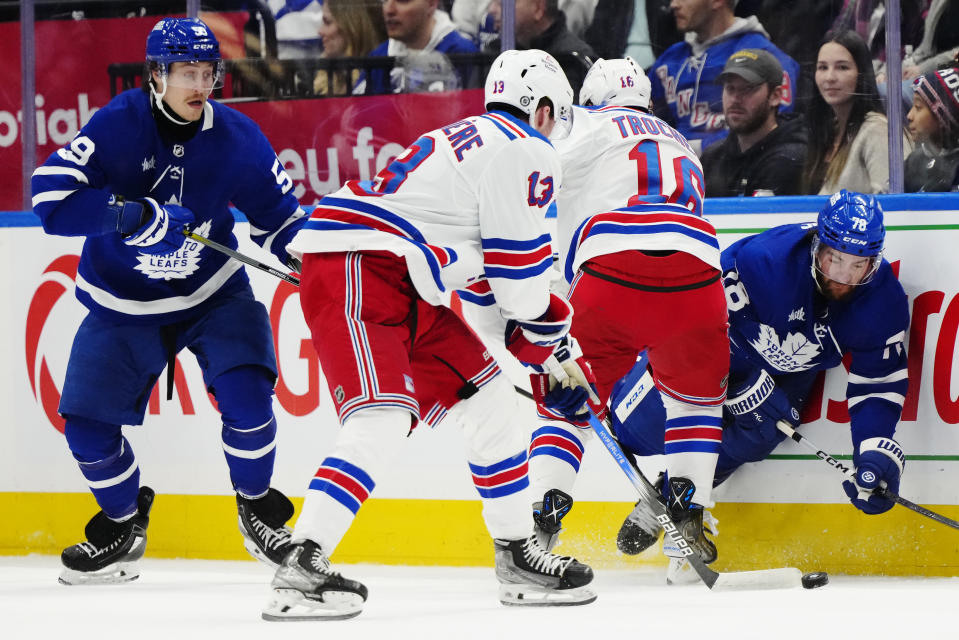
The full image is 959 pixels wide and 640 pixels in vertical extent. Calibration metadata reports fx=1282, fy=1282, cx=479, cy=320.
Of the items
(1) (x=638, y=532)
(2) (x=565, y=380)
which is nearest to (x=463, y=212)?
(2) (x=565, y=380)

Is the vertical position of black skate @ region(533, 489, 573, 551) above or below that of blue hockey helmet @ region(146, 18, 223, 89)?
below

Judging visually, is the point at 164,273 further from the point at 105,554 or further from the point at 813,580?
the point at 813,580

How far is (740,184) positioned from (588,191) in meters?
0.88

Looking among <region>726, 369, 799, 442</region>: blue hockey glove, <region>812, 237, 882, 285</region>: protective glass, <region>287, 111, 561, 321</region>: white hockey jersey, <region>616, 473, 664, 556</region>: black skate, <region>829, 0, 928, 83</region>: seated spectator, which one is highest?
<region>829, 0, 928, 83</region>: seated spectator

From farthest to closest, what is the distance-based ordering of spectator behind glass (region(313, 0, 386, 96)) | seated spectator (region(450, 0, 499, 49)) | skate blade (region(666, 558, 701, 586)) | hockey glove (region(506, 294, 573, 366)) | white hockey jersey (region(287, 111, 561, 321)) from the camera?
spectator behind glass (region(313, 0, 386, 96)), seated spectator (region(450, 0, 499, 49)), skate blade (region(666, 558, 701, 586)), hockey glove (region(506, 294, 573, 366)), white hockey jersey (region(287, 111, 561, 321))

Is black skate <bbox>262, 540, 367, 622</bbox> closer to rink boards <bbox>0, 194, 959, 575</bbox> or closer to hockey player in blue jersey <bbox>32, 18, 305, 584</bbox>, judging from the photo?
hockey player in blue jersey <bbox>32, 18, 305, 584</bbox>

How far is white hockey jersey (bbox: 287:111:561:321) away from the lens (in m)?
2.54

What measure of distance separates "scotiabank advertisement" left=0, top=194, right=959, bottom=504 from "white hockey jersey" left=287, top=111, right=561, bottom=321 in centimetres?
93

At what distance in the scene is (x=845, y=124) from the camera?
12.8ft

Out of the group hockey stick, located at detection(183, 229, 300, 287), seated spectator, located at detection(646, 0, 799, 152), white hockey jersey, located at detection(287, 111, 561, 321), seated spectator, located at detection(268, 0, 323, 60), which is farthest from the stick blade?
seated spectator, located at detection(268, 0, 323, 60)

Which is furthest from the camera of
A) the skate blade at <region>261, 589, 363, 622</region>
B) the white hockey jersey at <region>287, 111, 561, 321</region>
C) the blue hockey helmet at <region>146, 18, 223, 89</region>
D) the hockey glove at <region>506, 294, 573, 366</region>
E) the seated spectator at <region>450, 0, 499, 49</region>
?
the seated spectator at <region>450, 0, 499, 49</region>

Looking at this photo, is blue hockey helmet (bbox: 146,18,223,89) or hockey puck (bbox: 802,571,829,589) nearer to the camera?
hockey puck (bbox: 802,571,829,589)

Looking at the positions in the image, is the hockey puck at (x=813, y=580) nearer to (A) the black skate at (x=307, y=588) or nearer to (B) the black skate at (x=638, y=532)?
(B) the black skate at (x=638, y=532)

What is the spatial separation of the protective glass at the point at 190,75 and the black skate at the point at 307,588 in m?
1.24
